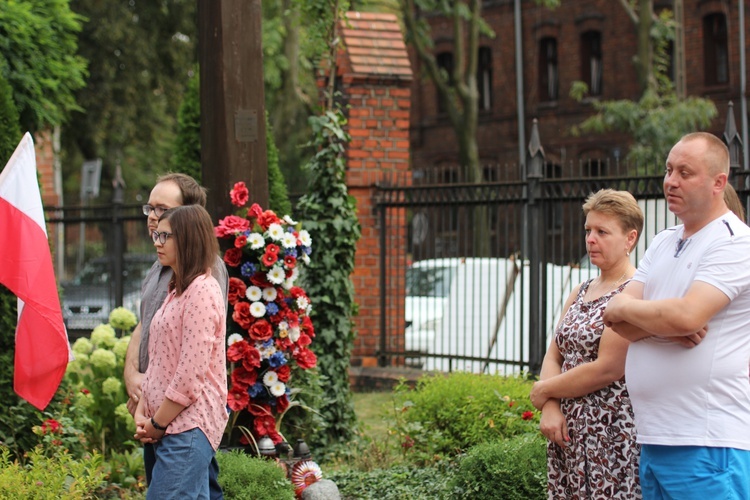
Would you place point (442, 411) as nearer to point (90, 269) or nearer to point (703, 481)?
point (703, 481)

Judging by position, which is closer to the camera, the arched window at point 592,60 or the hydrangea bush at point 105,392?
the hydrangea bush at point 105,392

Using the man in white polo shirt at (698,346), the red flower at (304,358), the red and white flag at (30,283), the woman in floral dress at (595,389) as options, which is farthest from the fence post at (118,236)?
the man in white polo shirt at (698,346)

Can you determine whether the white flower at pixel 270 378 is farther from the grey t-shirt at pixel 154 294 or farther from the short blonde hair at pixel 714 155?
the short blonde hair at pixel 714 155

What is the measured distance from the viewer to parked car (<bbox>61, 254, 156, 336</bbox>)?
1462 centimetres

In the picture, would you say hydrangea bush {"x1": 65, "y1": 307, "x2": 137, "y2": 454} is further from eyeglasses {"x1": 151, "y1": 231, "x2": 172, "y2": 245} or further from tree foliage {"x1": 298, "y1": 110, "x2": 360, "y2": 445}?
eyeglasses {"x1": 151, "y1": 231, "x2": 172, "y2": 245}

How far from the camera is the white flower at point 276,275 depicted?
5.55 metres

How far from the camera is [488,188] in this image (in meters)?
9.36

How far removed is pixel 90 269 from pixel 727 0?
57.2 feet

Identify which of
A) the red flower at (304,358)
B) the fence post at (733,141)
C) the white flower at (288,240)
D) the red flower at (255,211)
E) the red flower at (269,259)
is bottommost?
the red flower at (304,358)

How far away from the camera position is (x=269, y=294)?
560 centimetres

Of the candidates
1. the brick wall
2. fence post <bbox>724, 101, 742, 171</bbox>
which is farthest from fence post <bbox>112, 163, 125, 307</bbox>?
fence post <bbox>724, 101, 742, 171</bbox>

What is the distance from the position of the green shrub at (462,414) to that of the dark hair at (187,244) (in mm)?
2579

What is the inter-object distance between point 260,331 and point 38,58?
137 inches

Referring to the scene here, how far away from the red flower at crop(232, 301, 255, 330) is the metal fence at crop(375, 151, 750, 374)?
3751 mm
